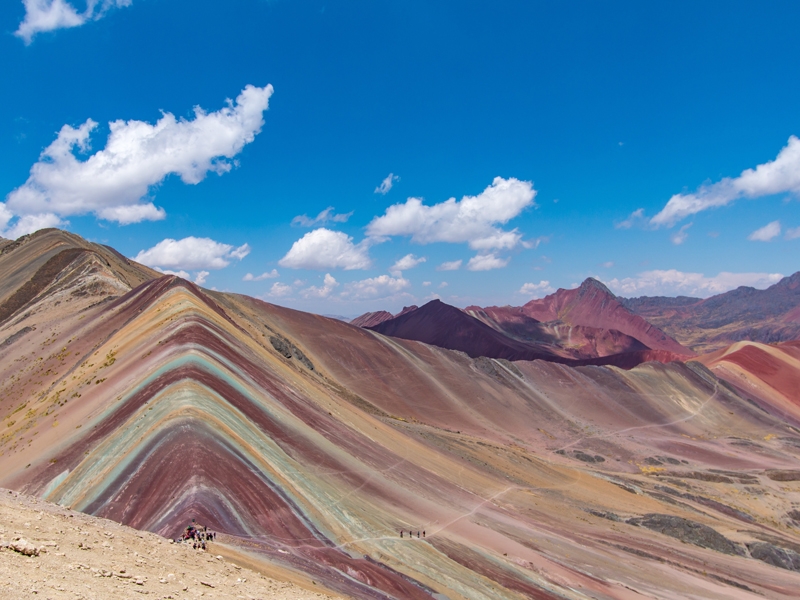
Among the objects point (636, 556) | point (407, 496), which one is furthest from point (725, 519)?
point (407, 496)

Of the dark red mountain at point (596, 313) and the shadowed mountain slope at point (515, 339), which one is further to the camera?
the dark red mountain at point (596, 313)

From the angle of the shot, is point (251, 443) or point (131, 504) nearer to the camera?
point (131, 504)

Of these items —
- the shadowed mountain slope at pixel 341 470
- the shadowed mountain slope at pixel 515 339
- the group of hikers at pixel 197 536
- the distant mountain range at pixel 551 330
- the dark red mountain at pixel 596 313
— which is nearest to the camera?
the group of hikers at pixel 197 536

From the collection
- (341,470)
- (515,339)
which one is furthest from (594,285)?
(341,470)

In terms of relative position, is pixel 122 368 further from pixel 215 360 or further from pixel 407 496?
pixel 407 496

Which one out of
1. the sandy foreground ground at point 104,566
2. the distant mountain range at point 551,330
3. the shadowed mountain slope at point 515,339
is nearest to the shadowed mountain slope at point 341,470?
the sandy foreground ground at point 104,566

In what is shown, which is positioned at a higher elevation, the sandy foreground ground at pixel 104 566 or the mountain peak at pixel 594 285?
the mountain peak at pixel 594 285

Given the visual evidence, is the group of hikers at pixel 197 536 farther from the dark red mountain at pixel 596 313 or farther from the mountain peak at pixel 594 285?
the mountain peak at pixel 594 285
